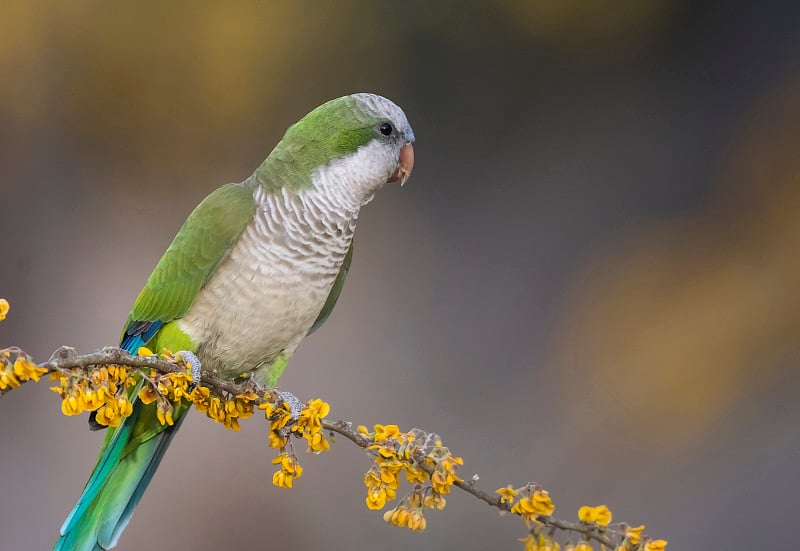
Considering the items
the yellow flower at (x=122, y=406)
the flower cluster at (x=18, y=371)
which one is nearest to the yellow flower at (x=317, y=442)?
the yellow flower at (x=122, y=406)

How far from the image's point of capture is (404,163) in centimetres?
138

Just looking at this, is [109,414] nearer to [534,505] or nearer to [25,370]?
[25,370]

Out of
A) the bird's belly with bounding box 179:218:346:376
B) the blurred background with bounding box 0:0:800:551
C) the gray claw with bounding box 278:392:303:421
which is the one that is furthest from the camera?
the blurred background with bounding box 0:0:800:551

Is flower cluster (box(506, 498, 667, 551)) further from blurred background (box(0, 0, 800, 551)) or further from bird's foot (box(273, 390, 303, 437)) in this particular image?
blurred background (box(0, 0, 800, 551))

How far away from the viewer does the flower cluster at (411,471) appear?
0.89m

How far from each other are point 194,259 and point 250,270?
90 millimetres

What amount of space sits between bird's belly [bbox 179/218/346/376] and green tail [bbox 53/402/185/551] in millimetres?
138

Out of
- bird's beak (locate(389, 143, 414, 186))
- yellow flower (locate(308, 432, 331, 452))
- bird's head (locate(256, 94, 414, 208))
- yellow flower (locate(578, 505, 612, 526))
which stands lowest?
yellow flower (locate(578, 505, 612, 526))

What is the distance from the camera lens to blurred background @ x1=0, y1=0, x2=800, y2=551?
2174 millimetres

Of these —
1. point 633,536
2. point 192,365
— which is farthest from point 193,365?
point 633,536

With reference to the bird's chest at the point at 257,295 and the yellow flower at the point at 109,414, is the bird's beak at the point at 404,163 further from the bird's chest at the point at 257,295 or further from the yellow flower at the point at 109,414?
the yellow flower at the point at 109,414

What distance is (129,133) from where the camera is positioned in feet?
7.47

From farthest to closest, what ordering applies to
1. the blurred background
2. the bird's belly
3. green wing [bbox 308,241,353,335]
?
1. the blurred background
2. green wing [bbox 308,241,353,335]
3. the bird's belly

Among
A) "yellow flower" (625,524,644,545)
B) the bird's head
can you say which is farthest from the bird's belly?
"yellow flower" (625,524,644,545)
